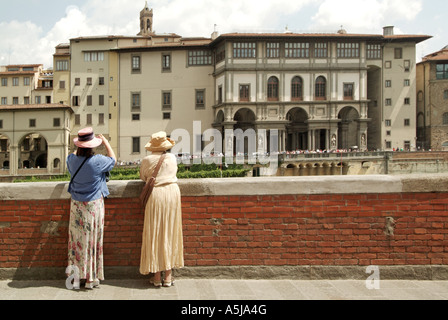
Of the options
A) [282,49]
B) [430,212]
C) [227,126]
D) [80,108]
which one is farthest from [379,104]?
[430,212]

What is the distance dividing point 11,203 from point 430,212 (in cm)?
520

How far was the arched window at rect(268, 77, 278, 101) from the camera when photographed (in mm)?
52156

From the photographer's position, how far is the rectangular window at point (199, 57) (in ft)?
180

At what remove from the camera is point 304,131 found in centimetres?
5347

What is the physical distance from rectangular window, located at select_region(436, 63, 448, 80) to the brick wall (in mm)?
56910

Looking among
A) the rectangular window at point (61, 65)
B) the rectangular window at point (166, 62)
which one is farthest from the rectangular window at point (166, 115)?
the rectangular window at point (61, 65)

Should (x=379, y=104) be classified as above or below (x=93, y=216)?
above

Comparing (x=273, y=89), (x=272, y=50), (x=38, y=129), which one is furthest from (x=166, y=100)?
(x=38, y=129)

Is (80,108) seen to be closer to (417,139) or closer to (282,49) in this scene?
(282,49)

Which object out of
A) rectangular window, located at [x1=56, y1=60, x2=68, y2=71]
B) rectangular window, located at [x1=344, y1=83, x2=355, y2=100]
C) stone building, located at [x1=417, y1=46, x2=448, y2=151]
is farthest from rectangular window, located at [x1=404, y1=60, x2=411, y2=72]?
rectangular window, located at [x1=56, y1=60, x2=68, y2=71]

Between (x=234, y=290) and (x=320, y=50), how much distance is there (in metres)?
50.4

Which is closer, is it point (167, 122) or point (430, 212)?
point (430, 212)
